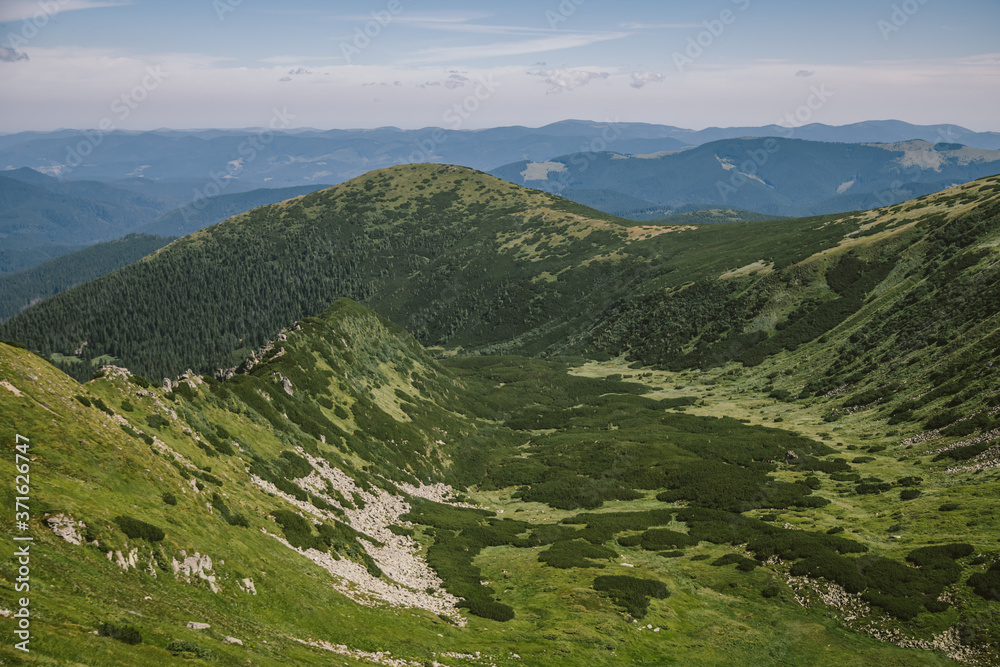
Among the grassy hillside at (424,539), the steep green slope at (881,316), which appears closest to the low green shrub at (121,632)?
the grassy hillside at (424,539)

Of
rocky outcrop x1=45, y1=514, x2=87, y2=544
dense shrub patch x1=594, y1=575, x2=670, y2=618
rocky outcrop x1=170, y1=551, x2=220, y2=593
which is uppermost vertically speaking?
rocky outcrop x1=45, y1=514, x2=87, y2=544

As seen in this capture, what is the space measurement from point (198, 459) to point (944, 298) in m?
136

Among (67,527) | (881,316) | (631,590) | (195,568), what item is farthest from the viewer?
(881,316)

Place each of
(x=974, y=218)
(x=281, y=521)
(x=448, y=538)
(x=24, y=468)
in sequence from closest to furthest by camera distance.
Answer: (x=24, y=468) → (x=281, y=521) → (x=448, y=538) → (x=974, y=218)

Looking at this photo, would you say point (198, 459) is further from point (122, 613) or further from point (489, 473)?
point (489, 473)

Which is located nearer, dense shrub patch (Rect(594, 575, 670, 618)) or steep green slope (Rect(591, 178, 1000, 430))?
dense shrub patch (Rect(594, 575, 670, 618))

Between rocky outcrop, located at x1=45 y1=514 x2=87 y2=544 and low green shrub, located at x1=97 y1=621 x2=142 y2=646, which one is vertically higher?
rocky outcrop, located at x1=45 y1=514 x2=87 y2=544

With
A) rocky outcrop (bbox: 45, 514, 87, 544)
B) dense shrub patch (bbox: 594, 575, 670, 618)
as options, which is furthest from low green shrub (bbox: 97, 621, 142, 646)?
dense shrub patch (bbox: 594, 575, 670, 618)

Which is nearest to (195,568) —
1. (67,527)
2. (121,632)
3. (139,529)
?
(139,529)

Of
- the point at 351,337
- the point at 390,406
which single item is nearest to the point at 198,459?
the point at 390,406

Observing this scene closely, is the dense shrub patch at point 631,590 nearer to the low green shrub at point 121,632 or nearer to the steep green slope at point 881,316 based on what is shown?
the low green shrub at point 121,632

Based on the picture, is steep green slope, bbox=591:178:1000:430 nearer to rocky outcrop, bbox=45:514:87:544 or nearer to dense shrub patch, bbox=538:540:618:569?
dense shrub patch, bbox=538:540:618:569

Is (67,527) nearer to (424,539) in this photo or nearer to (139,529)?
(139,529)

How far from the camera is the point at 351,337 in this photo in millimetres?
109875
